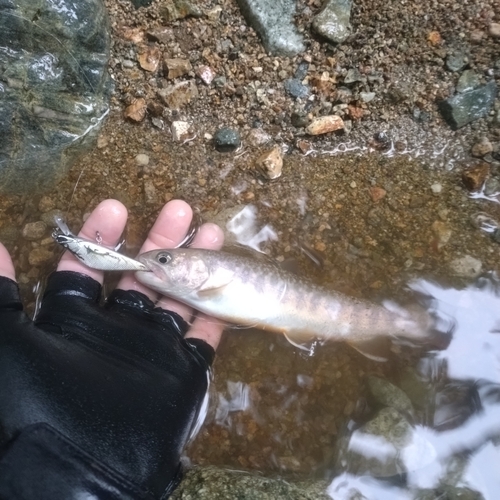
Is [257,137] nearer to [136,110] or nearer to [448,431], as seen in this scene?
[136,110]

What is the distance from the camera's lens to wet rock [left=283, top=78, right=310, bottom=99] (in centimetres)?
358

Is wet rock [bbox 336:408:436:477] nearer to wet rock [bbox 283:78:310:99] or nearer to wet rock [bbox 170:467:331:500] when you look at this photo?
wet rock [bbox 170:467:331:500]

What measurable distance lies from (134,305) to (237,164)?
4.05 ft

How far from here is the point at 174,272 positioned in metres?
3.21

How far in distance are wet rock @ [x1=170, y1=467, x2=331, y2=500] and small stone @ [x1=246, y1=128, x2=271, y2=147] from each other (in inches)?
86.7

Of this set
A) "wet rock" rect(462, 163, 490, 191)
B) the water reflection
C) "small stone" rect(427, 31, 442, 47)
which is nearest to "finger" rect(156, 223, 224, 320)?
the water reflection

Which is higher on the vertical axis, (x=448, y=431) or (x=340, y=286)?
(x=340, y=286)

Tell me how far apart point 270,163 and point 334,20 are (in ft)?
3.69

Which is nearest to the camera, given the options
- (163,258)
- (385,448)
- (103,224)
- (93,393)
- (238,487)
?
(93,393)

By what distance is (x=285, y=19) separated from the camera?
359cm

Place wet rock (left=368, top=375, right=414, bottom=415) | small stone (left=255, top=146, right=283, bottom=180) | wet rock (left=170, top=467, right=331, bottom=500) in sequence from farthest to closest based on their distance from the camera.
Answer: small stone (left=255, top=146, right=283, bottom=180) → wet rock (left=368, top=375, right=414, bottom=415) → wet rock (left=170, top=467, right=331, bottom=500)

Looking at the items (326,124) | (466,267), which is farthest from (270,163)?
(466,267)

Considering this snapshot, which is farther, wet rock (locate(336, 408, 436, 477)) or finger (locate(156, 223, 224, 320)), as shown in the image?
finger (locate(156, 223, 224, 320))

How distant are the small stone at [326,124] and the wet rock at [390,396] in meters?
1.77
